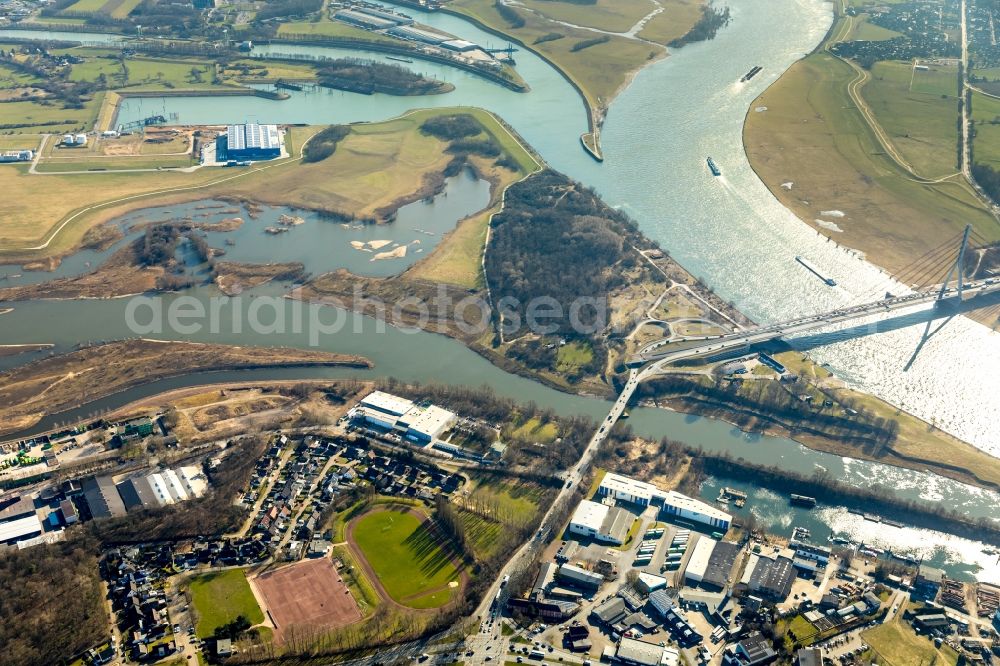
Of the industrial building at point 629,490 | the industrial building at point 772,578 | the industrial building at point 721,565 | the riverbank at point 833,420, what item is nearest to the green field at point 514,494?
the industrial building at point 629,490

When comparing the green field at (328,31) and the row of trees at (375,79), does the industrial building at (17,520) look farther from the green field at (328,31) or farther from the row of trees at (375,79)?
the green field at (328,31)

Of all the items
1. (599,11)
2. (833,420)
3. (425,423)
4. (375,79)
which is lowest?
(425,423)

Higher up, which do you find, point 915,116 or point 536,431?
point 915,116

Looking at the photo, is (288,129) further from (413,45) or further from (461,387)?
(461,387)

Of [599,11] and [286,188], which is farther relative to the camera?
[599,11]

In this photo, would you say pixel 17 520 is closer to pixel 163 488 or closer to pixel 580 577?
pixel 163 488

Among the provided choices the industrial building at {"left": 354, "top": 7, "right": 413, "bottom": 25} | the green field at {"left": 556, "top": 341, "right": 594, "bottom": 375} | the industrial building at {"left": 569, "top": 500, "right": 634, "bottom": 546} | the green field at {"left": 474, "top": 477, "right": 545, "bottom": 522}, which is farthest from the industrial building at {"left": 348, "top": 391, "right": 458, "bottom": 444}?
the industrial building at {"left": 354, "top": 7, "right": 413, "bottom": 25}

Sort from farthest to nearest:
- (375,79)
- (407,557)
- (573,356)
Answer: (375,79)
(573,356)
(407,557)

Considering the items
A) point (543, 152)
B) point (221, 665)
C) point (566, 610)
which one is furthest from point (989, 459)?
point (543, 152)

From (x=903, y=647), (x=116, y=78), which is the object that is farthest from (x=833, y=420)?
(x=116, y=78)
